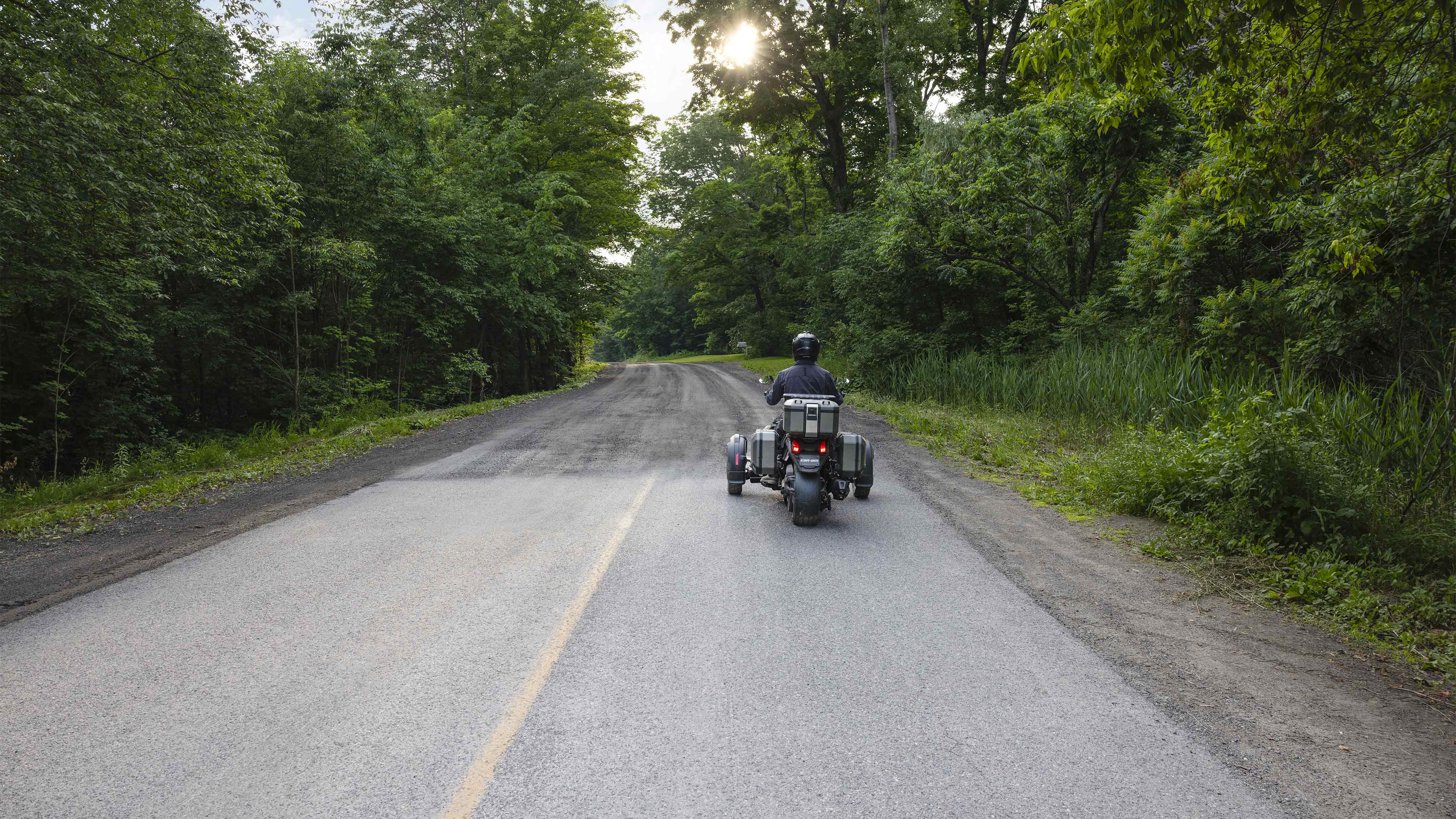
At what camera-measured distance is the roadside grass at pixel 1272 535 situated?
455 cm

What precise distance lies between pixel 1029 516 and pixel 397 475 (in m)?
7.72

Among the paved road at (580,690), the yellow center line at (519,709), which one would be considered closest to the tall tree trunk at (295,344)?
the paved road at (580,690)

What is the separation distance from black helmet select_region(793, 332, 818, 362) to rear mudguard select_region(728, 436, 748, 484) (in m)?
1.15

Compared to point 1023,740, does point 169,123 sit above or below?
above

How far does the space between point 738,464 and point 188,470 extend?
8.91 meters

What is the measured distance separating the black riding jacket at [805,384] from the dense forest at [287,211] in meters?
8.04

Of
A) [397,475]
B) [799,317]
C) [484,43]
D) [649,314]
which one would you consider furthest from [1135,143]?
[649,314]

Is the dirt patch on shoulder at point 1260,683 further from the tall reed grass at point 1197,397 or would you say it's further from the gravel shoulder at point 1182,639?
the tall reed grass at point 1197,397

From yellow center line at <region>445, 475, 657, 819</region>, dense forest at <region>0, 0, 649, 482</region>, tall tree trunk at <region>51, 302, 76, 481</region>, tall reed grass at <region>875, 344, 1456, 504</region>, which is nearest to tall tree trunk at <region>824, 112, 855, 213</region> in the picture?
dense forest at <region>0, 0, 649, 482</region>

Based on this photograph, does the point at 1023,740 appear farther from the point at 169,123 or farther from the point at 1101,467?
the point at 169,123

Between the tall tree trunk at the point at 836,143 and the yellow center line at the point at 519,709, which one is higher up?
the tall tree trunk at the point at 836,143

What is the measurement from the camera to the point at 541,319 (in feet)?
84.8

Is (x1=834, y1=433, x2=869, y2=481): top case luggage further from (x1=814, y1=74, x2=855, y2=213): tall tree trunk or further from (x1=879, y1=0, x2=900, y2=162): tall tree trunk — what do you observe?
(x1=814, y1=74, x2=855, y2=213): tall tree trunk

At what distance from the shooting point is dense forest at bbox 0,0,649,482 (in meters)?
9.43
